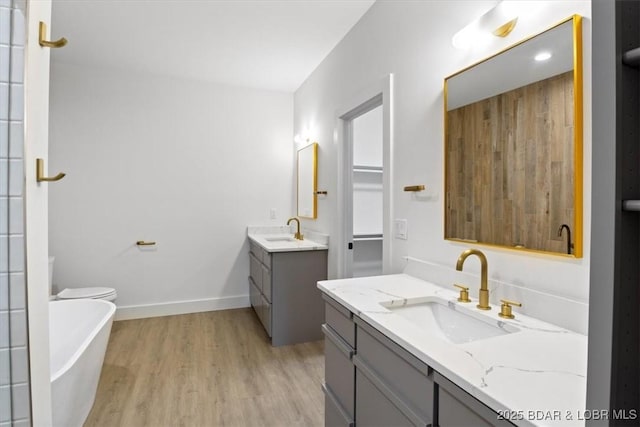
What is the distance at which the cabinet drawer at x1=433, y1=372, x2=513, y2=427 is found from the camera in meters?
0.72

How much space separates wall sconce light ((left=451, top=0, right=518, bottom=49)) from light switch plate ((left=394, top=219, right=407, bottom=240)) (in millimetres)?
957

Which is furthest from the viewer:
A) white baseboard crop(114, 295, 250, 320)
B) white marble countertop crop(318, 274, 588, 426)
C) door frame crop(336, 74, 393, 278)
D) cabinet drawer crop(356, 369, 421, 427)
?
white baseboard crop(114, 295, 250, 320)

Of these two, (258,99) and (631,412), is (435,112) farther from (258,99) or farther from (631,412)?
(258,99)

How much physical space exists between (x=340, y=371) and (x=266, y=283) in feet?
5.47

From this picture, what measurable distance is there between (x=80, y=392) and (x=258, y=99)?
3.33m

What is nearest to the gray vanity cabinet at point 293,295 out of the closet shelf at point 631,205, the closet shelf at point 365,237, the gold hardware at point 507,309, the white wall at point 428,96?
the closet shelf at point 365,237

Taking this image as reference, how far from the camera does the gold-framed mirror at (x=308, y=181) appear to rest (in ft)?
11.3

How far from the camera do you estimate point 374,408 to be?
1.20 meters

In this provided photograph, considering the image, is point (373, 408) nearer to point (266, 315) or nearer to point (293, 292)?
point (293, 292)

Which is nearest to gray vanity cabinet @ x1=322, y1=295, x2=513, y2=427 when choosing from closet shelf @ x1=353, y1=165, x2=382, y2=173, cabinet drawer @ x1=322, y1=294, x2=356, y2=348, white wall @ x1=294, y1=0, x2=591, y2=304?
cabinet drawer @ x1=322, y1=294, x2=356, y2=348

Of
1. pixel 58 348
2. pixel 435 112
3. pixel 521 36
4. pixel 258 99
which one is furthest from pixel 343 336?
pixel 258 99

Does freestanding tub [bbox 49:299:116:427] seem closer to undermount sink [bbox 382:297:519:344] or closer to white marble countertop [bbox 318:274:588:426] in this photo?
white marble countertop [bbox 318:274:588:426]

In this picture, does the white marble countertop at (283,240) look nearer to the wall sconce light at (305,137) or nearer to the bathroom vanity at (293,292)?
the bathroom vanity at (293,292)

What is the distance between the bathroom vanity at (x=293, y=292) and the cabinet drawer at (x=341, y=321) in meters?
1.33
